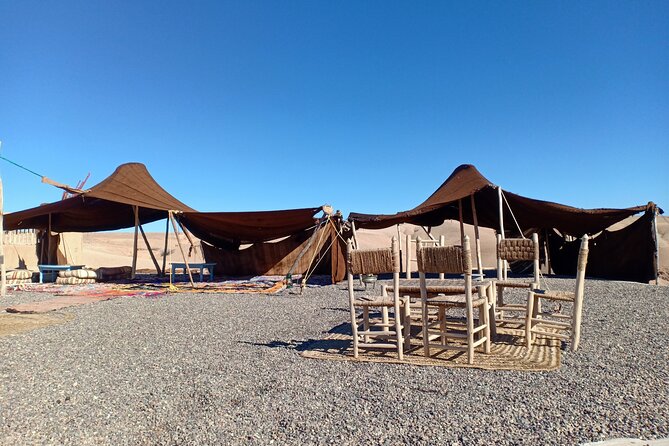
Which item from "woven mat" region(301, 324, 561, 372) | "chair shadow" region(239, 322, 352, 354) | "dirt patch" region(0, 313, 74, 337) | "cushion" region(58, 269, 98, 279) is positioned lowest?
"woven mat" region(301, 324, 561, 372)

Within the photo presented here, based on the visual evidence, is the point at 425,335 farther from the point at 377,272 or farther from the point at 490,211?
the point at 490,211

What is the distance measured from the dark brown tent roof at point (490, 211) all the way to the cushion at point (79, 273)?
306 inches

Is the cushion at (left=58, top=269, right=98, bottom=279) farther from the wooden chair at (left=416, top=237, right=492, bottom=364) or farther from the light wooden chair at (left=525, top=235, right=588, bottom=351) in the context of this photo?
the light wooden chair at (left=525, top=235, right=588, bottom=351)

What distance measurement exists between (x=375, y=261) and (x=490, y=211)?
29.4 feet

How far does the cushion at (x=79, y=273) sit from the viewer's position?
12.3 meters

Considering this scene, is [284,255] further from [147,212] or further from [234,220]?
[147,212]

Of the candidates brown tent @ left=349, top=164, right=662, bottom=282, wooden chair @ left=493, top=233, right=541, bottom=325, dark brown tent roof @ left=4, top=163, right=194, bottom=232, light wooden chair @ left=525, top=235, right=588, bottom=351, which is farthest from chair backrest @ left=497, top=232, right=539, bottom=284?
dark brown tent roof @ left=4, top=163, right=194, bottom=232

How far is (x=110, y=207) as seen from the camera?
1317 cm

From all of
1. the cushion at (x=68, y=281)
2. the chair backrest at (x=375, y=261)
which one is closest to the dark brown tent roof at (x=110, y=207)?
the cushion at (x=68, y=281)

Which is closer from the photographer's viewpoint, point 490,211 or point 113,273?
point 490,211

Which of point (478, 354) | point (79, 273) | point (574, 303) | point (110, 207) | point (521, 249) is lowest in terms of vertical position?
→ point (478, 354)

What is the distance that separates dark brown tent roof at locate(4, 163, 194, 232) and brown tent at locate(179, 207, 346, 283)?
1.14m

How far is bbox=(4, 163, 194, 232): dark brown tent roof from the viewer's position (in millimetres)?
11438

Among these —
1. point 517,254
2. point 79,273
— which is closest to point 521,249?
point 517,254
